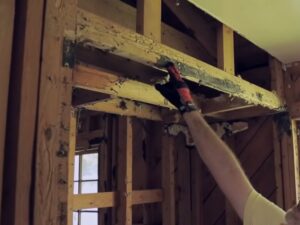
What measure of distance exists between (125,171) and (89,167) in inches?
66.6

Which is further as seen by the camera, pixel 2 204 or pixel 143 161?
pixel 143 161

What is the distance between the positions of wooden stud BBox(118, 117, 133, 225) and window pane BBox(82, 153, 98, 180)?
1411mm

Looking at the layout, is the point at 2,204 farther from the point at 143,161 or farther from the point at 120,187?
the point at 143,161

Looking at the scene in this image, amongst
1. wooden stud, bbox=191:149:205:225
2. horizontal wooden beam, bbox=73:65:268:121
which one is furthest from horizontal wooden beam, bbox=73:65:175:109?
wooden stud, bbox=191:149:205:225

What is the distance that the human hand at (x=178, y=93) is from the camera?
1.57 m

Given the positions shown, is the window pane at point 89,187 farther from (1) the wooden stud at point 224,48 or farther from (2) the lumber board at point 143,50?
(1) the wooden stud at point 224,48

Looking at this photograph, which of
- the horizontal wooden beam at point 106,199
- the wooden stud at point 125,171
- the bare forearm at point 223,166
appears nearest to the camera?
the bare forearm at point 223,166

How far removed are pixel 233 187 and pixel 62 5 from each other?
0.90 metres

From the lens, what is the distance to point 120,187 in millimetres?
3361

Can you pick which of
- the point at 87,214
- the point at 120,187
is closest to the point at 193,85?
the point at 120,187

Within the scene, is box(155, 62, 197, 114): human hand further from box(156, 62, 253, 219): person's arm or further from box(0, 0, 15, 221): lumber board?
box(0, 0, 15, 221): lumber board

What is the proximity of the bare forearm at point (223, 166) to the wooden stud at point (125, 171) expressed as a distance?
6.39 ft

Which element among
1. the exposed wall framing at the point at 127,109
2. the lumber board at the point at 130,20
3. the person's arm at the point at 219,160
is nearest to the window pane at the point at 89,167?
the exposed wall framing at the point at 127,109

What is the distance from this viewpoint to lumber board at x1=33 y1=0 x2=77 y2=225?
990mm
